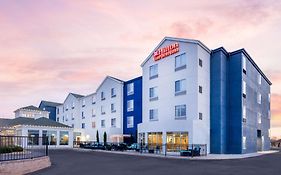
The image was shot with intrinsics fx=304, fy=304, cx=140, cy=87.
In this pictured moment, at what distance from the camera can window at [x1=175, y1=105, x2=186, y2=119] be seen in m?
39.7

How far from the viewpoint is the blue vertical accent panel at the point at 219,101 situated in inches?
1517

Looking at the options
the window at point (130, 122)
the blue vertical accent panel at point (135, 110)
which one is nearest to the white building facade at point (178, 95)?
the blue vertical accent panel at point (135, 110)

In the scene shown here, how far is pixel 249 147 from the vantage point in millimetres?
42188

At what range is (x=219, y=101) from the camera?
39.2 metres

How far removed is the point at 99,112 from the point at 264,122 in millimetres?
31846

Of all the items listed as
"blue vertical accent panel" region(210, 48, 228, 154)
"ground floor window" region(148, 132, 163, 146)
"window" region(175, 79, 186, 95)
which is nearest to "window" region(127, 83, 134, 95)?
"ground floor window" region(148, 132, 163, 146)

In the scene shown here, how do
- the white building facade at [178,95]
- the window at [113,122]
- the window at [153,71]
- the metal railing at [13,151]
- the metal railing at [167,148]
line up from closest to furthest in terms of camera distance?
the metal railing at [13,151] < the metal railing at [167,148] < the white building facade at [178,95] < the window at [153,71] < the window at [113,122]

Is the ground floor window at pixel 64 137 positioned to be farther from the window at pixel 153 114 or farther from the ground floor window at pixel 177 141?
the ground floor window at pixel 177 141

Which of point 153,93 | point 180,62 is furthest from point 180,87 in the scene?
point 153,93

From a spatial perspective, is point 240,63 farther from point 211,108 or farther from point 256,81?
point 256,81

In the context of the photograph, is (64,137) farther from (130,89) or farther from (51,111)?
(51,111)

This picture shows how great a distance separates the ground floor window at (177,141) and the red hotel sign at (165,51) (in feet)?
37.2

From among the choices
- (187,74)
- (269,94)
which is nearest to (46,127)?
(187,74)

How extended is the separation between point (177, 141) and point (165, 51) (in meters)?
13.2
